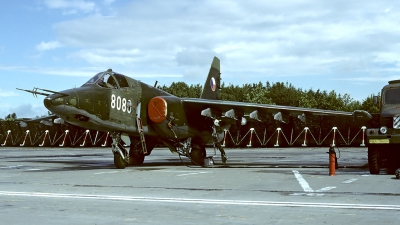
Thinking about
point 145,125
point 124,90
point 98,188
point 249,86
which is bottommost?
point 98,188

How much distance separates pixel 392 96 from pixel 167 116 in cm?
917

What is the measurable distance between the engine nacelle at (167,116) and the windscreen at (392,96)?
8916 millimetres

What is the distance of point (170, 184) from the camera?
46.0 feet

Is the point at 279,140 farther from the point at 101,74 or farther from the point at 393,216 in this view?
the point at 393,216

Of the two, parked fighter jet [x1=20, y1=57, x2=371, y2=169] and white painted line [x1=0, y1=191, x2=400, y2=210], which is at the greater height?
parked fighter jet [x1=20, y1=57, x2=371, y2=169]

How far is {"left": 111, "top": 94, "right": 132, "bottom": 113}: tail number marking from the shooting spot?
66.9ft

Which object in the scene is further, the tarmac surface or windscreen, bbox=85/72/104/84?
windscreen, bbox=85/72/104/84

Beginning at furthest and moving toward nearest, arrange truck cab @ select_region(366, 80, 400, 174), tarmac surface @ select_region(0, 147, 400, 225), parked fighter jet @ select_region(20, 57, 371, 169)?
parked fighter jet @ select_region(20, 57, 371, 169) → truck cab @ select_region(366, 80, 400, 174) → tarmac surface @ select_region(0, 147, 400, 225)

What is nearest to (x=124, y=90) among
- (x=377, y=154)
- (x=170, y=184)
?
(x=170, y=184)

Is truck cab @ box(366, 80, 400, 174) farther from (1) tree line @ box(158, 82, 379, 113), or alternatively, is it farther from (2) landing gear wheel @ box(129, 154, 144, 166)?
(1) tree line @ box(158, 82, 379, 113)

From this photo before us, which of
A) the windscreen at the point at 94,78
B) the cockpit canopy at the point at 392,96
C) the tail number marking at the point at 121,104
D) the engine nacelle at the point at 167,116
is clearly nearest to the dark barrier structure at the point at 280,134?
the engine nacelle at the point at 167,116

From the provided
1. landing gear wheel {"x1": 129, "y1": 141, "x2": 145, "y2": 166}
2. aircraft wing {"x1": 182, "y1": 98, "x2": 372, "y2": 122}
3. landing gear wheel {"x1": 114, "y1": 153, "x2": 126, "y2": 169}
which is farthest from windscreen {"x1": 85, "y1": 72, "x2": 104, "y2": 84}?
aircraft wing {"x1": 182, "y1": 98, "x2": 372, "y2": 122}

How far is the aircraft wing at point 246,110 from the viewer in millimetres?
23578

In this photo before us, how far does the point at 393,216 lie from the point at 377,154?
948cm
